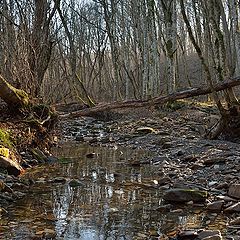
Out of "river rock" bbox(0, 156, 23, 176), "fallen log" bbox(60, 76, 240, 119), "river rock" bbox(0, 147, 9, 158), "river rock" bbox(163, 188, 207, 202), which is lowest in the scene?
"river rock" bbox(163, 188, 207, 202)

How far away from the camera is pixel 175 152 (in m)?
9.97

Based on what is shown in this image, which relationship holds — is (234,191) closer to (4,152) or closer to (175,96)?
(4,152)

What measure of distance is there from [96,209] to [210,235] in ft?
5.79

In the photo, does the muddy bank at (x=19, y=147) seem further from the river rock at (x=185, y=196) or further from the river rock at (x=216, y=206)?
the river rock at (x=216, y=206)

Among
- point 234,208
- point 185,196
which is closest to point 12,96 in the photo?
point 185,196

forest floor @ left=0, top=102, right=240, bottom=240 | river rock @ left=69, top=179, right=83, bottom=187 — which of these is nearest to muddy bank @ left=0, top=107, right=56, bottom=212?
forest floor @ left=0, top=102, right=240, bottom=240

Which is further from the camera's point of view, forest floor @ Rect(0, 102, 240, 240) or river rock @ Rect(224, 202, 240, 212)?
forest floor @ Rect(0, 102, 240, 240)

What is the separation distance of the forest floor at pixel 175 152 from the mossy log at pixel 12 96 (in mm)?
419

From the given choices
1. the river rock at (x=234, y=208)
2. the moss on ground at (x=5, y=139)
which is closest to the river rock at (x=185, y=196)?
the river rock at (x=234, y=208)

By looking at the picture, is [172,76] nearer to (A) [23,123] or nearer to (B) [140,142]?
(B) [140,142]

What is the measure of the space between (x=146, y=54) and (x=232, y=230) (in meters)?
17.0

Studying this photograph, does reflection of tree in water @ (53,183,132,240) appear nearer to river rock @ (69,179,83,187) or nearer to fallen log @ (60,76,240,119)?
river rock @ (69,179,83,187)

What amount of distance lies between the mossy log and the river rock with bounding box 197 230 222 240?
608 cm

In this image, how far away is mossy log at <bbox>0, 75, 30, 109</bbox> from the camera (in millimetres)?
9084
